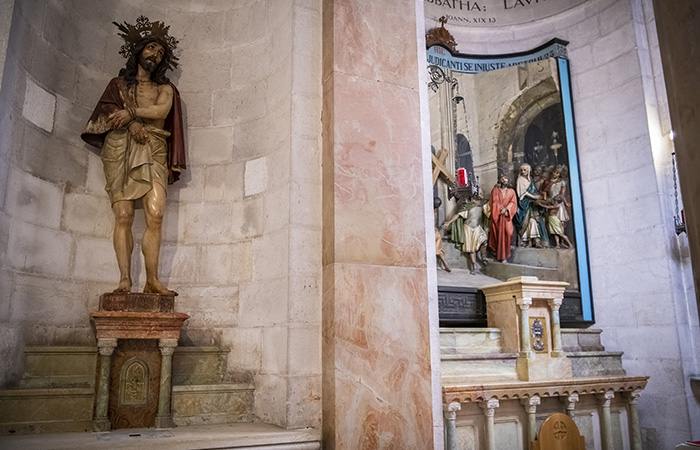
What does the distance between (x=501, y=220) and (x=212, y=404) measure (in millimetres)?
5109

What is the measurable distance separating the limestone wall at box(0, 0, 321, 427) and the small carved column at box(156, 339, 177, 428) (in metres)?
0.55

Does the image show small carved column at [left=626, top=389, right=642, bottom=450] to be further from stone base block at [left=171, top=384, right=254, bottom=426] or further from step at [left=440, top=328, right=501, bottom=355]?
stone base block at [left=171, top=384, right=254, bottom=426]

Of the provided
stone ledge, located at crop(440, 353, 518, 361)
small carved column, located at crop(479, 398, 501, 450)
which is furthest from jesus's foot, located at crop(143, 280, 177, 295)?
small carved column, located at crop(479, 398, 501, 450)

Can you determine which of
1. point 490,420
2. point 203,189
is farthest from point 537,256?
point 203,189

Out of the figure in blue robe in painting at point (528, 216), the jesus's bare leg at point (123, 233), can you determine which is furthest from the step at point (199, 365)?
the figure in blue robe in painting at point (528, 216)

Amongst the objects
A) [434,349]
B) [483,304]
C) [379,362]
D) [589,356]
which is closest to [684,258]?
[589,356]

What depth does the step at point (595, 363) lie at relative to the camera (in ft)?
22.0

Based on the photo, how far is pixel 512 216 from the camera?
801 cm

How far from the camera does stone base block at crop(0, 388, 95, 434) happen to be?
3.72 m

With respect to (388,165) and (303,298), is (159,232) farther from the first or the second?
(388,165)

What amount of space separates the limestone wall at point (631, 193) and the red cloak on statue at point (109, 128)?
533 centimetres

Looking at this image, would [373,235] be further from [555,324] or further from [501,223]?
[501,223]

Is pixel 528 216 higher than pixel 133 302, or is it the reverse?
pixel 528 216

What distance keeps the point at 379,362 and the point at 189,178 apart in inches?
92.5
